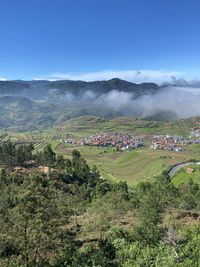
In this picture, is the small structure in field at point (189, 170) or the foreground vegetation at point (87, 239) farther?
the small structure in field at point (189, 170)

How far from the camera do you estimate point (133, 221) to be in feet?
190

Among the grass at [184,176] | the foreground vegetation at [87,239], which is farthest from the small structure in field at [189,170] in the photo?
the foreground vegetation at [87,239]

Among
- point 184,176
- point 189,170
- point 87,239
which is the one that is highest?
point 87,239

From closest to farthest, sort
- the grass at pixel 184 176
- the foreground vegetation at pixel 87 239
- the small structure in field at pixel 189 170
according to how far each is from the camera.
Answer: the foreground vegetation at pixel 87 239 → the grass at pixel 184 176 → the small structure in field at pixel 189 170

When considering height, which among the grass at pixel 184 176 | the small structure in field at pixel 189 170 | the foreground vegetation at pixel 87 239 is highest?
the foreground vegetation at pixel 87 239

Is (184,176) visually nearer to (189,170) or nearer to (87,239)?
(189,170)

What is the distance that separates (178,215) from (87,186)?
5335 centimetres

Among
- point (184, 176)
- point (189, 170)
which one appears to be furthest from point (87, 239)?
point (189, 170)

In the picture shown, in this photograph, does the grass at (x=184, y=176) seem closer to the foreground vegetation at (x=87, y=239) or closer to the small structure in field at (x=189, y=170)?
the small structure in field at (x=189, y=170)

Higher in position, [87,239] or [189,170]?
[87,239]

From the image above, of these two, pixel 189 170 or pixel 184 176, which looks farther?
pixel 189 170

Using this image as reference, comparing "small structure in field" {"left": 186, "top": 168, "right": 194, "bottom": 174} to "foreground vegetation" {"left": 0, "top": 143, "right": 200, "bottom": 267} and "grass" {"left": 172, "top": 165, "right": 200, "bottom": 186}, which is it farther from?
"foreground vegetation" {"left": 0, "top": 143, "right": 200, "bottom": 267}

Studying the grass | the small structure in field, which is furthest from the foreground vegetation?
the small structure in field

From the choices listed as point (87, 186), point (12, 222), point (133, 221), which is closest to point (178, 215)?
point (133, 221)
